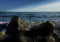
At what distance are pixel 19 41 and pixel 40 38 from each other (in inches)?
3.9

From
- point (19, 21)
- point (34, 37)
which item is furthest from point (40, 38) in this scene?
point (19, 21)

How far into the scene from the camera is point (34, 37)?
0.84m

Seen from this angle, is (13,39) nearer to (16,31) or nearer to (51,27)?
(16,31)

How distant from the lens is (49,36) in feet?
2.67

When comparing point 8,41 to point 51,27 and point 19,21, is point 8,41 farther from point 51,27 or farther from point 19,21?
point 51,27

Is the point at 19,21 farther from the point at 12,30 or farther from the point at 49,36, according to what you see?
the point at 49,36

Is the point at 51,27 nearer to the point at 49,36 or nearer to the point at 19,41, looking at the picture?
the point at 49,36

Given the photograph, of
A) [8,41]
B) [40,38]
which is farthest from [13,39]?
[40,38]

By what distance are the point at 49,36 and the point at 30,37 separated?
9 centimetres

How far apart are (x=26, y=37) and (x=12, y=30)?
10cm

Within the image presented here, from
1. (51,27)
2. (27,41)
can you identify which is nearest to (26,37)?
(27,41)

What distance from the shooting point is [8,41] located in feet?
2.79

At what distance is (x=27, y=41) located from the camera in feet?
2.67

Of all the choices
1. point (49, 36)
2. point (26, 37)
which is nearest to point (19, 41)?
point (26, 37)
